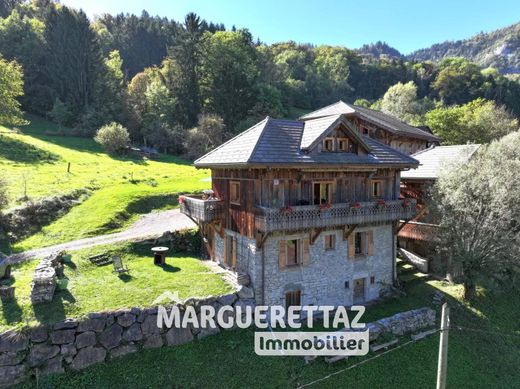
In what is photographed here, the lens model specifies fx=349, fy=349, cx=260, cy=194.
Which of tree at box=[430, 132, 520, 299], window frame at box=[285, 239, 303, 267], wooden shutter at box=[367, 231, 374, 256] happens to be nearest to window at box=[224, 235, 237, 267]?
window frame at box=[285, 239, 303, 267]

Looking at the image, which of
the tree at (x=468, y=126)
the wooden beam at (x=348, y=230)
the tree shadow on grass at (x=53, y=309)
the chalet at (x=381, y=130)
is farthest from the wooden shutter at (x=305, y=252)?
the tree at (x=468, y=126)

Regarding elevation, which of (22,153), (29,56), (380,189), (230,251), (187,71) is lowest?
(230,251)

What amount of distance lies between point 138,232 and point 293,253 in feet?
45.0

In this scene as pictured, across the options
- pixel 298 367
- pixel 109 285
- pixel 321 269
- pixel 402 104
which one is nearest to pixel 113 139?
pixel 109 285

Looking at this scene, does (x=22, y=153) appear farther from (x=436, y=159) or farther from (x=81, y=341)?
(x=436, y=159)

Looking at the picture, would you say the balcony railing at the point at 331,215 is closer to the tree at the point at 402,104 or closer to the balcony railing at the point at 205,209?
the balcony railing at the point at 205,209

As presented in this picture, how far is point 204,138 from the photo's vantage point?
59.9 meters

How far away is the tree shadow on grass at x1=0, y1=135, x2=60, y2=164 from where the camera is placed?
4552 centimetres

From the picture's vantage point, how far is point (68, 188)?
117 feet

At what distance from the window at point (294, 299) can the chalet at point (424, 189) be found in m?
11.0

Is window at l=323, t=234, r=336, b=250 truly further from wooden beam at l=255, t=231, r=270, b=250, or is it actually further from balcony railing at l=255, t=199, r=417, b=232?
wooden beam at l=255, t=231, r=270, b=250

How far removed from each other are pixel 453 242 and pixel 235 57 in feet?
192

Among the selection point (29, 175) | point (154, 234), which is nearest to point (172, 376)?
point (154, 234)

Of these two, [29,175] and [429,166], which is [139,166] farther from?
[429,166]
